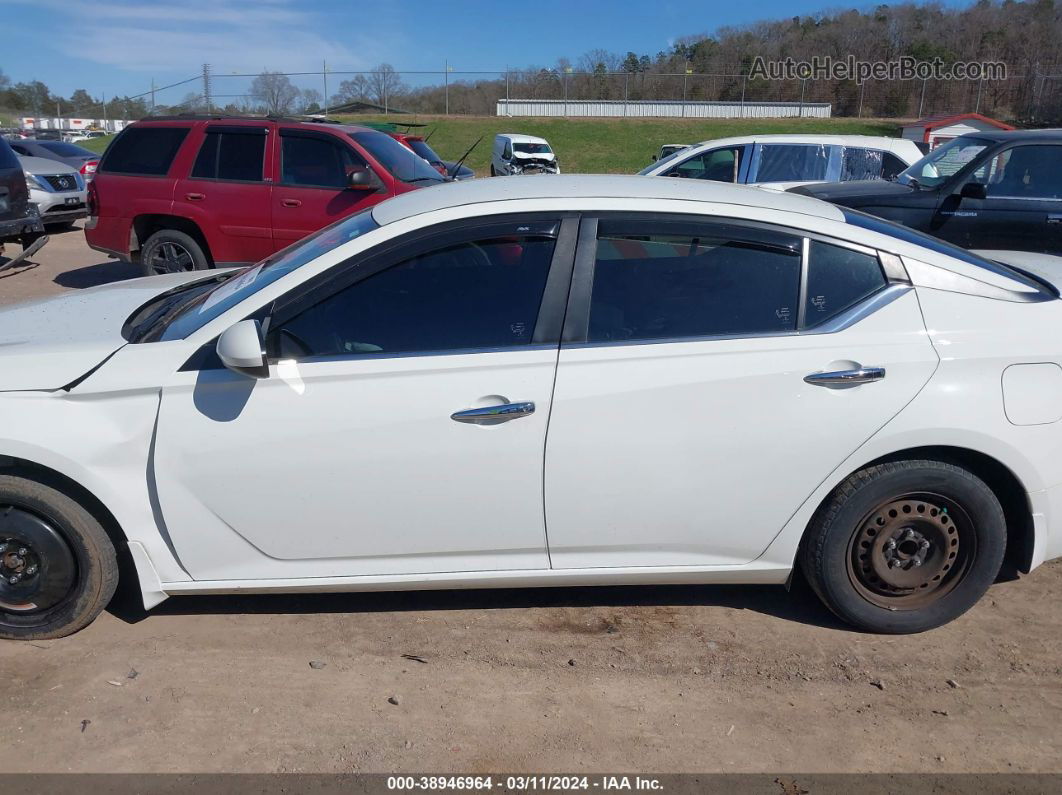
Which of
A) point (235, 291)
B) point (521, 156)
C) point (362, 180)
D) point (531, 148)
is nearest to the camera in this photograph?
point (235, 291)

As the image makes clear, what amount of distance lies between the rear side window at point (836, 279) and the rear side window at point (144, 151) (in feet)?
25.8

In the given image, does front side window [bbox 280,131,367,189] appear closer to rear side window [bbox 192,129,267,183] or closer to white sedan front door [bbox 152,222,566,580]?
rear side window [bbox 192,129,267,183]

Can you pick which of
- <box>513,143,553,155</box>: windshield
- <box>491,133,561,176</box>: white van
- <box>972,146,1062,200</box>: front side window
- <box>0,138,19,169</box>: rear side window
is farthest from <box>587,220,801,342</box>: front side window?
<box>513,143,553,155</box>: windshield

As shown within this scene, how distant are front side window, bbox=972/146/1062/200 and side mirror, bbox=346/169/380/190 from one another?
5.63 m

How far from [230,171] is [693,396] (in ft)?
24.1

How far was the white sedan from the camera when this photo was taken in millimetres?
3193

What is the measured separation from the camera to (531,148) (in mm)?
33531

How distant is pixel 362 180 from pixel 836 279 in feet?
20.6

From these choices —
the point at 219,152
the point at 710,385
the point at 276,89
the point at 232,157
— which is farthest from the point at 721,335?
the point at 276,89

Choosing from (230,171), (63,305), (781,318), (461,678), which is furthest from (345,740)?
(230,171)

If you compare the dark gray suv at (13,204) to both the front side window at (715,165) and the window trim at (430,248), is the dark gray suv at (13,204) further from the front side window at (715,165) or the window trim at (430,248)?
the window trim at (430,248)

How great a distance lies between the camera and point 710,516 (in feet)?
10.9

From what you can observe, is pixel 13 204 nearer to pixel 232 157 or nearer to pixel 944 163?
pixel 232 157

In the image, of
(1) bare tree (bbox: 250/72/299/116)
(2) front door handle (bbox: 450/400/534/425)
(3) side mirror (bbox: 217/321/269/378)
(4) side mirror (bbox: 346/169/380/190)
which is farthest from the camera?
(1) bare tree (bbox: 250/72/299/116)
